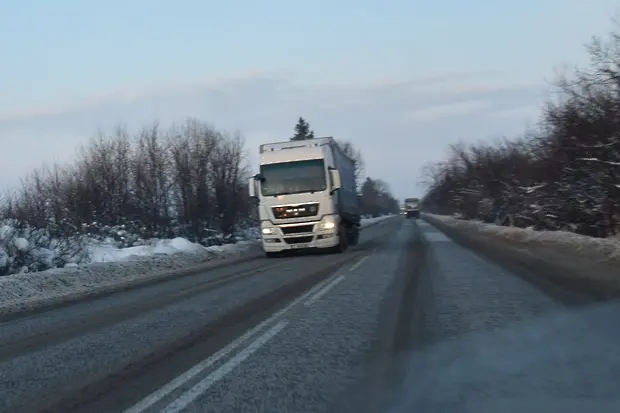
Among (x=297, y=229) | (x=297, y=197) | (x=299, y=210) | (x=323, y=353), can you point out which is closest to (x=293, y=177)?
(x=297, y=197)

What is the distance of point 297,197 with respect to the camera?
27.3 m

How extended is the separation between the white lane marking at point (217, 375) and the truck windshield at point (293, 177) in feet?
56.8

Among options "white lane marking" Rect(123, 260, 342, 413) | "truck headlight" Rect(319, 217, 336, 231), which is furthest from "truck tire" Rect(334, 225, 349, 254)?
"white lane marking" Rect(123, 260, 342, 413)

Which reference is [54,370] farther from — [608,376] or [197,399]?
[608,376]

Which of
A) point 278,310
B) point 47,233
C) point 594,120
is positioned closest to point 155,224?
point 47,233

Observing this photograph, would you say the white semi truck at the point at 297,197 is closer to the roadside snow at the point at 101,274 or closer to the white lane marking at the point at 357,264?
the white lane marking at the point at 357,264

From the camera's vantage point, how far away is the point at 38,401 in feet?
22.0

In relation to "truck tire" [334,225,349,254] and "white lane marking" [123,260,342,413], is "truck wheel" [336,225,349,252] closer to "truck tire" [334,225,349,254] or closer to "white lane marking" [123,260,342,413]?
"truck tire" [334,225,349,254]

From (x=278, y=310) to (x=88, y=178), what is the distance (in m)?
48.3

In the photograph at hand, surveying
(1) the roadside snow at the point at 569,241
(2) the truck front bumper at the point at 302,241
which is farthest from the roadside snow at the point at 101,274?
(1) the roadside snow at the point at 569,241

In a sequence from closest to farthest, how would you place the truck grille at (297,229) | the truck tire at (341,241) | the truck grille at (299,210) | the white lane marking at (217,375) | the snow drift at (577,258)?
the white lane marking at (217,375)
the snow drift at (577,258)
the truck grille at (299,210)
the truck grille at (297,229)
the truck tire at (341,241)

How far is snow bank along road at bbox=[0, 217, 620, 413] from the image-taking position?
6352 mm

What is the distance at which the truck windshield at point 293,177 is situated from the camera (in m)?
27.4

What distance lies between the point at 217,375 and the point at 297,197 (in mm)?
20018
